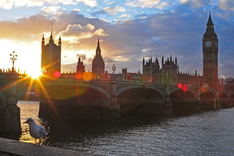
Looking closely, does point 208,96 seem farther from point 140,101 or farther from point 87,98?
point 87,98

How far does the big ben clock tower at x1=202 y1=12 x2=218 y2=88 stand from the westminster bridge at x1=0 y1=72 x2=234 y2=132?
260 ft

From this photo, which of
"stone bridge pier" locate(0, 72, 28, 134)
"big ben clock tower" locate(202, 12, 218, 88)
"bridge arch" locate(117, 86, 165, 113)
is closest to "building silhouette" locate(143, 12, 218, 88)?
"big ben clock tower" locate(202, 12, 218, 88)

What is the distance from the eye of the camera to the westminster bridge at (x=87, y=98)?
2991 cm

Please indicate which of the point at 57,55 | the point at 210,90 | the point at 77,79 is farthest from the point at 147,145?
the point at 57,55

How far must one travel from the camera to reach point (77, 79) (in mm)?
37438

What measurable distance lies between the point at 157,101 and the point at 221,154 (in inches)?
1490

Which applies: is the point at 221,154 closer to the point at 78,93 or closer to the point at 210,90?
the point at 78,93

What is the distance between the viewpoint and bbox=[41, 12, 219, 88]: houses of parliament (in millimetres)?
127438

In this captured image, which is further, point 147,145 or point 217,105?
point 217,105

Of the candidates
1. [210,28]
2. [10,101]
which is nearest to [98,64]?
[210,28]

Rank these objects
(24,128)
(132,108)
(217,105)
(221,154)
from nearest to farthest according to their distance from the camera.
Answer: (221,154) < (24,128) < (132,108) < (217,105)

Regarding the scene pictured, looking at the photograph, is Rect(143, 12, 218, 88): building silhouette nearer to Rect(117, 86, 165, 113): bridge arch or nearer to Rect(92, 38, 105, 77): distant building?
Rect(92, 38, 105, 77): distant building

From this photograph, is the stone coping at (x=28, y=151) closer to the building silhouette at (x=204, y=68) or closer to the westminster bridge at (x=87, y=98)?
the westminster bridge at (x=87, y=98)

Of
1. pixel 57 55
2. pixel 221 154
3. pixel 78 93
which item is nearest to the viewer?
pixel 221 154
